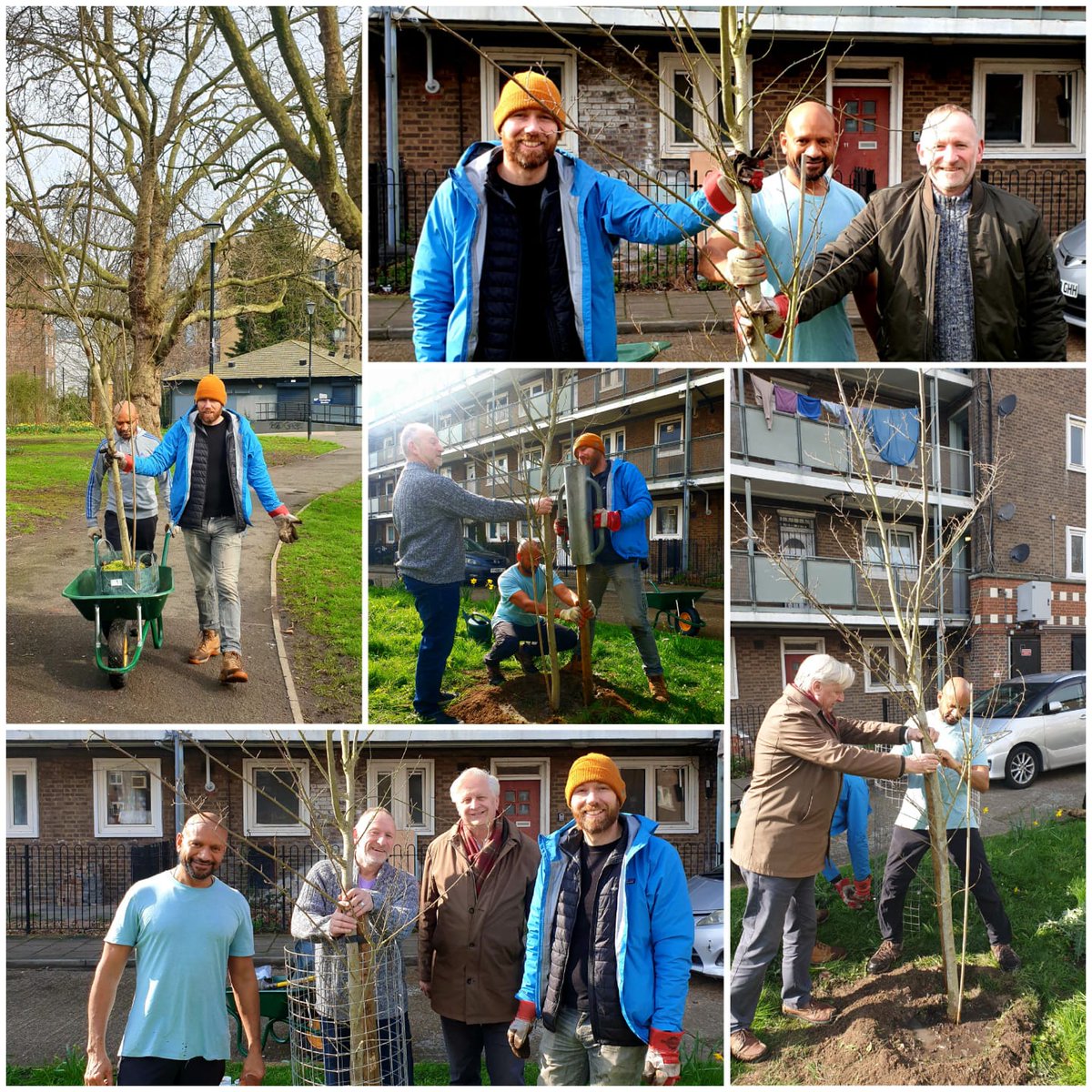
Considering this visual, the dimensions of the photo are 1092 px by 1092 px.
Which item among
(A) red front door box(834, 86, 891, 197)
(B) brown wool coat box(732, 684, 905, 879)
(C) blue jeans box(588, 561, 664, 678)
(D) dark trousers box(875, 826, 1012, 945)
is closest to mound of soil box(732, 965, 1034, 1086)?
(D) dark trousers box(875, 826, 1012, 945)

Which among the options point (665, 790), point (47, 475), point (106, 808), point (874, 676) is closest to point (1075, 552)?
point (874, 676)

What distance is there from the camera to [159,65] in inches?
273

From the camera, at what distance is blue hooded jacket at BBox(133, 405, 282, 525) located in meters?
5.94

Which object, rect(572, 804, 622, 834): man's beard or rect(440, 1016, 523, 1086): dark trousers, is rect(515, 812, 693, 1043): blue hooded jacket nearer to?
rect(572, 804, 622, 834): man's beard

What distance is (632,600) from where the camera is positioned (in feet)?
17.3

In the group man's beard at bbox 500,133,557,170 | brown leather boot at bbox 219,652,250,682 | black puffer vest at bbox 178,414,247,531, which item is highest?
man's beard at bbox 500,133,557,170

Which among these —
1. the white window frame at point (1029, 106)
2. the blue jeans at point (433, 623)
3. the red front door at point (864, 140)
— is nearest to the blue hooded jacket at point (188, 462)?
the blue jeans at point (433, 623)

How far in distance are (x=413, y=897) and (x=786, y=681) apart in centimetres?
182

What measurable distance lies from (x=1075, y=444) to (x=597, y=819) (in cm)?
286

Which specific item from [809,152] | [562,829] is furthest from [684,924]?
[809,152]

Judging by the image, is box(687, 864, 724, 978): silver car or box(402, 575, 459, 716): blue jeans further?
box(402, 575, 459, 716): blue jeans

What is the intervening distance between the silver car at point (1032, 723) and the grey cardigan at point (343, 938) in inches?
105

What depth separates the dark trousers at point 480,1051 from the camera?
4.77 metres

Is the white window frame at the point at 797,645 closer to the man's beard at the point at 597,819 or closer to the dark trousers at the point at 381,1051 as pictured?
the man's beard at the point at 597,819
